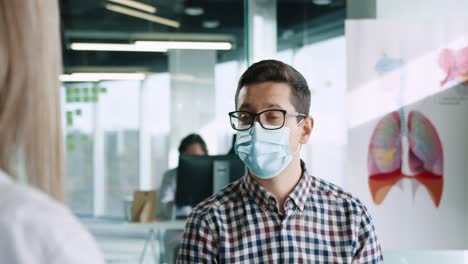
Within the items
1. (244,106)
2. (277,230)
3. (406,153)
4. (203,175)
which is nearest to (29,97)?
(277,230)

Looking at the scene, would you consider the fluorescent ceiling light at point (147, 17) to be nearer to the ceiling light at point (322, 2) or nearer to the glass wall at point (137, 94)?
the glass wall at point (137, 94)

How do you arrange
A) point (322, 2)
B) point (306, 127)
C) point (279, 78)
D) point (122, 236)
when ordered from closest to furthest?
point (279, 78)
point (306, 127)
point (122, 236)
point (322, 2)

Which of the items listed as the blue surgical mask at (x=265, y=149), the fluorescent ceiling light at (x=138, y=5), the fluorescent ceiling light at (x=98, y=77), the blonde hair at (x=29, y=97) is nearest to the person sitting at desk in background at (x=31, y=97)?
the blonde hair at (x=29, y=97)

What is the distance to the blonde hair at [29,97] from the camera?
26.1 inches

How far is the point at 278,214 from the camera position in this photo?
2.05 m

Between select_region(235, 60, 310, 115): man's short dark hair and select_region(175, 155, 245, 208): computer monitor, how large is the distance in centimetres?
285

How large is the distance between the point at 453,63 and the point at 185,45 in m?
2.34

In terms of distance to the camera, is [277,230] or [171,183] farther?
[171,183]

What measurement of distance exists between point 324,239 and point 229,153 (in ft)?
10.8

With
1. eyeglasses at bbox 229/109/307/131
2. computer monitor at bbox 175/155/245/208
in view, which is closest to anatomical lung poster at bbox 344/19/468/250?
computer monitor at bbox 175/155/245/208

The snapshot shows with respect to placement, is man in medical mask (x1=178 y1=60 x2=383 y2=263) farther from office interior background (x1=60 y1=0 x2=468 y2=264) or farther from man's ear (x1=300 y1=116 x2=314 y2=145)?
office interior background (x1=60 y1=0 x2=468 y2=264)

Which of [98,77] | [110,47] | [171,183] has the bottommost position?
[171,183]

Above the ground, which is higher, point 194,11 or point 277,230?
point 194,11

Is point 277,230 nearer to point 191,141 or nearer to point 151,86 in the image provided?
point 191,141
